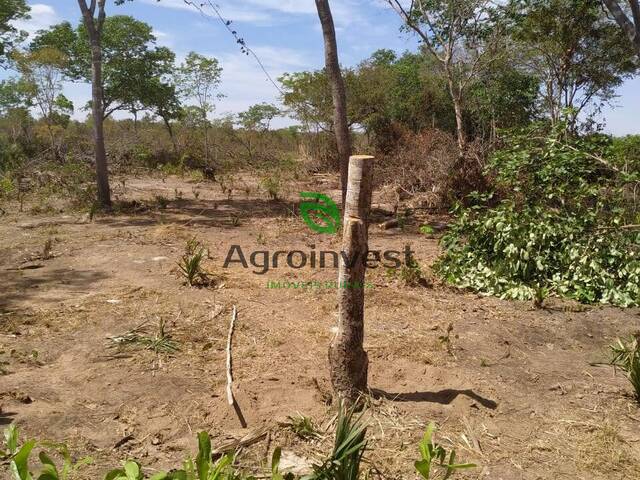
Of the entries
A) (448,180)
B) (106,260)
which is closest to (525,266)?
(448,180)

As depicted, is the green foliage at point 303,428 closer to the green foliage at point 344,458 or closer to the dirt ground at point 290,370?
the dirt ground at point 290,370

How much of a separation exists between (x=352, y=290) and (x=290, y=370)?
1.07 m

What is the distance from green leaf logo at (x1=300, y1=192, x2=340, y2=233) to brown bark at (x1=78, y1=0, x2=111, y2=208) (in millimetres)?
4219

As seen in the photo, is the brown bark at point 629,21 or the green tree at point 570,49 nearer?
the brown bark at point 629,21

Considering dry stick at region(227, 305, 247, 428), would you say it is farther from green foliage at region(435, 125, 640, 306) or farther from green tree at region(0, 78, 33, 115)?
green tree at region(0, 78, 33, 115)

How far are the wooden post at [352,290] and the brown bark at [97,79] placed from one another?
8419 millimetres

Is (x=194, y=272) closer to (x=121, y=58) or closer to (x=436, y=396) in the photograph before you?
(x=436, y=396)

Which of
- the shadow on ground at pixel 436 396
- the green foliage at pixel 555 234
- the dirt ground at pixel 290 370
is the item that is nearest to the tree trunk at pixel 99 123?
the dirt ground at pixel 290 370

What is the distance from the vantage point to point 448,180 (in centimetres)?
998

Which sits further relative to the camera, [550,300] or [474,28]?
[474,28]

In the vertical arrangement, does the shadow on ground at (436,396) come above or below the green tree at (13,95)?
below

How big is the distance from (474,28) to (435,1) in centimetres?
125

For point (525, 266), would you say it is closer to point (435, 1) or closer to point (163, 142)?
point (435, 1)

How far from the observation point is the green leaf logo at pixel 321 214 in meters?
8.92
